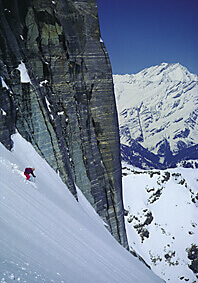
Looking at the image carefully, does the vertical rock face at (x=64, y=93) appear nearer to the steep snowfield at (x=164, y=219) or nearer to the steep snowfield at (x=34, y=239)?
the steep snowfield at (x=34, y=239)

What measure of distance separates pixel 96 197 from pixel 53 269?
67.7ft

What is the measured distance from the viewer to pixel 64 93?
25922mm

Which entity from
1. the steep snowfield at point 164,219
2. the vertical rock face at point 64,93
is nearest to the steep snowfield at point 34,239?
the vertical rock face at point 64,93

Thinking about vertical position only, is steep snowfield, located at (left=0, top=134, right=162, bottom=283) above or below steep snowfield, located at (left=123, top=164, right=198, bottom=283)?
below

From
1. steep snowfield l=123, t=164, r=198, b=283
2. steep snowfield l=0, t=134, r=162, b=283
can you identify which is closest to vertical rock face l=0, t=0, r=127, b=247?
steep snowfield l=0, t=134, r=162, b=283

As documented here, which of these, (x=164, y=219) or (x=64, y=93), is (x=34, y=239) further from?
(x=164, y=219)

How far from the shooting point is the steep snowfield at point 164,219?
7762 centimetres

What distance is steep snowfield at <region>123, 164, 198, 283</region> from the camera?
77.6 m

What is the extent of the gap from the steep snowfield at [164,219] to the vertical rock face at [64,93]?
52.3 m

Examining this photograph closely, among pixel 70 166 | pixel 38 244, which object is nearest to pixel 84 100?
pixel 70 166

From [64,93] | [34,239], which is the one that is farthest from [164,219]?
[34,239]

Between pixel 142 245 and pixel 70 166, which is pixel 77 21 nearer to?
pixel 70 166

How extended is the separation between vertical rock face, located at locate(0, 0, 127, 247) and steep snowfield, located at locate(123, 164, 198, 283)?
172ft

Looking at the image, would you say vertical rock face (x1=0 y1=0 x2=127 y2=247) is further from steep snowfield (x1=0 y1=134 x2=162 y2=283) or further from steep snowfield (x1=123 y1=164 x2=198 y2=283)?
steep snowfield (x1=123 y1=164 x2=198 y2=283)
